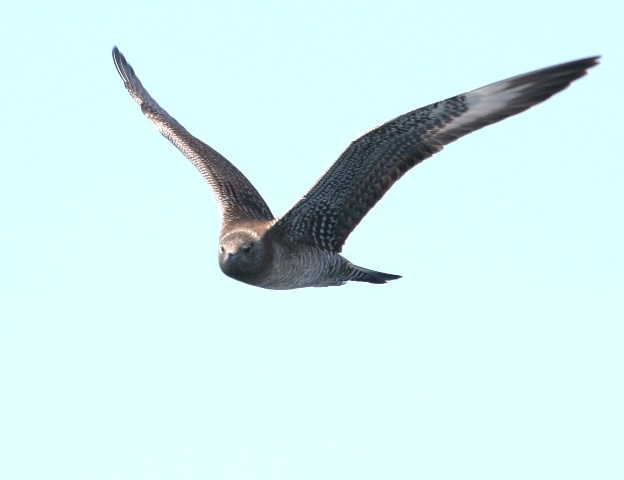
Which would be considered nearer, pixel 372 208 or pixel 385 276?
pixel 372 208

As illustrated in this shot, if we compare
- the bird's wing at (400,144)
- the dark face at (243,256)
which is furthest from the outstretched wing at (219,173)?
the bird's wing at (400,144)

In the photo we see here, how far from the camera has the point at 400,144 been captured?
49.6 ft

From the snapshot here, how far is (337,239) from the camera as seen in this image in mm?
16219

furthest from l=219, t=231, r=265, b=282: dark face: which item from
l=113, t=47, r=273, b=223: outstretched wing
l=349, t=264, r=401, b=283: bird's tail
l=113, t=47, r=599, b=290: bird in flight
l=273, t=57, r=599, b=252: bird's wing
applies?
l=349, t=264, r=401, b=283: bird's tail

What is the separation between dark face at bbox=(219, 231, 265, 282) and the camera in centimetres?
1530

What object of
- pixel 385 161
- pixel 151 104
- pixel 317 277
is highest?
pixel 151 104

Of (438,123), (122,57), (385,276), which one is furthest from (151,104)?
(438,123)

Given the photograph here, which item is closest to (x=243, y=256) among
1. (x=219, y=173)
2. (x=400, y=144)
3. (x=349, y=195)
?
(x=349, y=195)

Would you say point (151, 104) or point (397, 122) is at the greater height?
point (151, 104)

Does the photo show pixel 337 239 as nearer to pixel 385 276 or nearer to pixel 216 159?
pixel 385 276

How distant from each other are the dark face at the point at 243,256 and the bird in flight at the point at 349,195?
0.04 ft

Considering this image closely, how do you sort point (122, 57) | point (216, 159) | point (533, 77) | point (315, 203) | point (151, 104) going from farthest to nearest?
1. point (122, 57)
2. point (151, 104)
3. point (216, 159)
4. point (315, 203)
5. point (533, 77)

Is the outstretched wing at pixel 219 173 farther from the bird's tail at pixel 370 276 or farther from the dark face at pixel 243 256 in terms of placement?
the bird's tail at pixel 370 276

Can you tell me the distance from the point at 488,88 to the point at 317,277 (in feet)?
11.1
